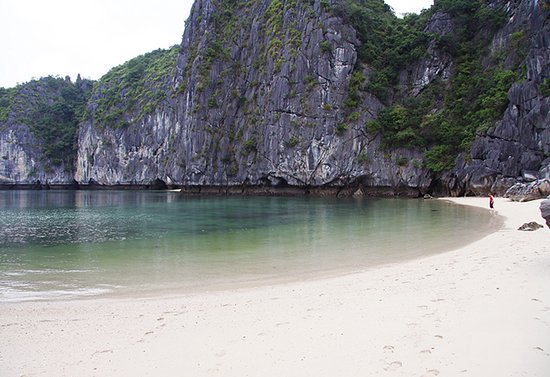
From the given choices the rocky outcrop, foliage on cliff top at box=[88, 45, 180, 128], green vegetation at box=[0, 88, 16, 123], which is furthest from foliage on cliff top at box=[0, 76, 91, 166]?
the rocky outcrop

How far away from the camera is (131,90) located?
7294cm

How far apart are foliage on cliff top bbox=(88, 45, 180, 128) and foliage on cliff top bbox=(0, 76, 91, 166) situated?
656 cm

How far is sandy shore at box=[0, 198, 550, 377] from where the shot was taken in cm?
354

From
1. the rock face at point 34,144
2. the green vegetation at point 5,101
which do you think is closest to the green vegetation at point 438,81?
the rock face at point 34,144

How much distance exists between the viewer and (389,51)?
146ft

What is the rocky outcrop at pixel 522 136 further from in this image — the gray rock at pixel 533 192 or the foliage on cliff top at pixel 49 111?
the foliage on cliff top at pixel 49 111

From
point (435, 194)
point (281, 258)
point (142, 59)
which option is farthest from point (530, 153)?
point (142, 59)

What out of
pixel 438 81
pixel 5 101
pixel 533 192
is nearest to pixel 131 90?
pixel 5 101

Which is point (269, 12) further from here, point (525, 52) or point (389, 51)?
point (525, 52)

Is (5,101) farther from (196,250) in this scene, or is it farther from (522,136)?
(522,136)

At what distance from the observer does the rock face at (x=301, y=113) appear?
30.4 meters

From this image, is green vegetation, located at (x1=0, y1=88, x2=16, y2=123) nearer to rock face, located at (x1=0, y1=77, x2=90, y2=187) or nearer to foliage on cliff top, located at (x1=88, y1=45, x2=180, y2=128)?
rock face, located at (x1=0, y1=77, x2=90, y2=187)

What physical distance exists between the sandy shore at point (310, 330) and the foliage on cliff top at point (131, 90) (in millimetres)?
60915

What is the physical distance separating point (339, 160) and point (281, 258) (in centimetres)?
3315
